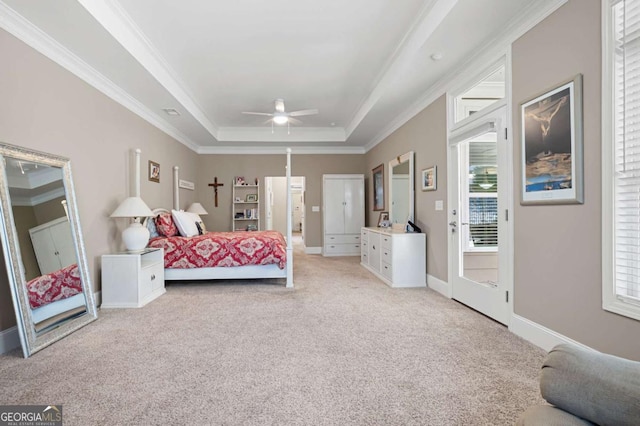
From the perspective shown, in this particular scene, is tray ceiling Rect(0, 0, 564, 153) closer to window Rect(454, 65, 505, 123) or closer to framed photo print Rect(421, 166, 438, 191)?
window Rect(454, 65, 505, 123)

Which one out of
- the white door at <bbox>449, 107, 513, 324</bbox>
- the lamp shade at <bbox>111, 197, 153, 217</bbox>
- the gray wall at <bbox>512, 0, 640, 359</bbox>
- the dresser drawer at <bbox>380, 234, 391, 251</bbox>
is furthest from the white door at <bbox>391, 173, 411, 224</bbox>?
the lamp shade at <bbox>111, 197, 153, 217</bbox>

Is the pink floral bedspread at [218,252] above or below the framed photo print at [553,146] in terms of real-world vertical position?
below

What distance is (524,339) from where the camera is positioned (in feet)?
8.28

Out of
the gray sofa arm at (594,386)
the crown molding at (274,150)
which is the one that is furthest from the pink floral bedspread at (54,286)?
the crown molding at (274,150)

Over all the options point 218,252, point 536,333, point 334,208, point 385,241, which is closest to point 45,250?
point 218,252

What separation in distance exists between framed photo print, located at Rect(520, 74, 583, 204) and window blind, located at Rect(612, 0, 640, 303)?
0.23m

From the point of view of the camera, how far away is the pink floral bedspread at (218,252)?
4.39m

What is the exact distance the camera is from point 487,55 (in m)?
3.02

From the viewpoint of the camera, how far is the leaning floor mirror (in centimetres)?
230

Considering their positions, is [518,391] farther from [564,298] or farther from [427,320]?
[427,320]

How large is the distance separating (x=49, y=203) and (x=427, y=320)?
3582 millimetres

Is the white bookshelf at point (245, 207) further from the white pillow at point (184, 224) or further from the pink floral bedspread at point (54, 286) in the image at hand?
the pink floral bedspread at point (54, 286)

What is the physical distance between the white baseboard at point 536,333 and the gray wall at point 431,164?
4.07ft

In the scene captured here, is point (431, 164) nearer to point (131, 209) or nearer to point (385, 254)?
point (385, 254)
